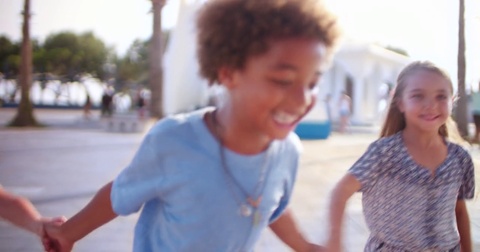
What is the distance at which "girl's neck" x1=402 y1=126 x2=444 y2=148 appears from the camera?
2336 mm

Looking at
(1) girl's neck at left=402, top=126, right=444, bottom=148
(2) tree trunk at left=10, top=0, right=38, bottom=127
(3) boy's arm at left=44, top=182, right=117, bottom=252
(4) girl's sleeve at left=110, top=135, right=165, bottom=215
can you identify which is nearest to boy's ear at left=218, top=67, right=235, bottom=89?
(4) girl's sleeve at left=110, top=135, right=165, bottom=215

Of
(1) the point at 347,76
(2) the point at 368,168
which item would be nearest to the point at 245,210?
(2) the point at 368,168

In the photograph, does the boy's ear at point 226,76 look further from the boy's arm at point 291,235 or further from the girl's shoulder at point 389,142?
the girl's shoulder at point 389,142

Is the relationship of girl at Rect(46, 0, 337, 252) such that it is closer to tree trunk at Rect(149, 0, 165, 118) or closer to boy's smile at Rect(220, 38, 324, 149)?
boy's smile at Rect(220, 38, 324, 149)

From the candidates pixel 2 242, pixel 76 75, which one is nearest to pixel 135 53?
pixel 76 75

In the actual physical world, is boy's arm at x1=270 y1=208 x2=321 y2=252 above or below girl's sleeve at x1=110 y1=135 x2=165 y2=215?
below

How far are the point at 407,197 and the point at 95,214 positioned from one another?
117 centimetres

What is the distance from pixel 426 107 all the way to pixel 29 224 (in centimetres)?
153

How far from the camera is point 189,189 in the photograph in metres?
1.50

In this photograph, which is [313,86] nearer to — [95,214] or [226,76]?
[226,76]

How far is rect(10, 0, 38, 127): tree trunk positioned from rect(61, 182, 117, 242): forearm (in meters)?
17.1

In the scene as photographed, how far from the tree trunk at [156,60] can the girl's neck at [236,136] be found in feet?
56.0

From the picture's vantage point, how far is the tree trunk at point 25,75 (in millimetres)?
17641

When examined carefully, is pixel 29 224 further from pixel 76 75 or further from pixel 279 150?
pixel 76 75
